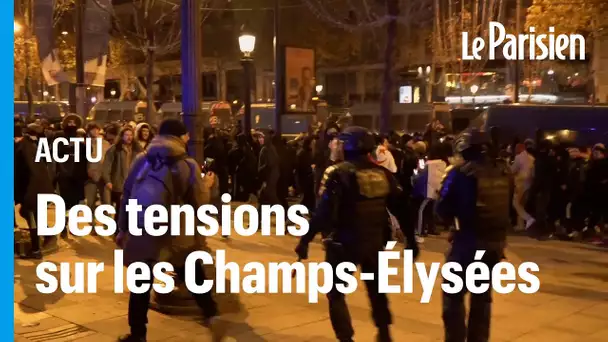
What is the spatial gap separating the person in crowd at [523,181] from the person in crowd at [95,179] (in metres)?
6.46

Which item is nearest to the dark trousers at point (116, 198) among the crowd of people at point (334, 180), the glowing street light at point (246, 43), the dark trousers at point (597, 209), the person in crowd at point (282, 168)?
the crowd of people at point (334, 180)

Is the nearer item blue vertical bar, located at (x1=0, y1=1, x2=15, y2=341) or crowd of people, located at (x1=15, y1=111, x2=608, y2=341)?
blue vertical bar, located at (x1=0, y1=1, x2=15, y2=341)

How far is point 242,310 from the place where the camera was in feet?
→ 23.9

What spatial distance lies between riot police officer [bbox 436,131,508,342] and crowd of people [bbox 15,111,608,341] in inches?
0.7

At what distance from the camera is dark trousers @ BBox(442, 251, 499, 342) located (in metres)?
5.31

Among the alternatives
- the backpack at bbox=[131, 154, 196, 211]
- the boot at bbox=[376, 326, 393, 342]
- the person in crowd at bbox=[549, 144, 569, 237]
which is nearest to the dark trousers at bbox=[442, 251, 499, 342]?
the boot at bbox=[376, 326, 393, 342]

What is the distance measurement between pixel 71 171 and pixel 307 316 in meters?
5.68

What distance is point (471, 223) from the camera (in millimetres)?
5250

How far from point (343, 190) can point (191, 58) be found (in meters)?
2.67

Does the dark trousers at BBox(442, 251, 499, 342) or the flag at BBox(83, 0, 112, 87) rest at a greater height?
the flag at BBox(83, 0, 112, 87)

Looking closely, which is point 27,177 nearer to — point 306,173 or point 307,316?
point 307,316

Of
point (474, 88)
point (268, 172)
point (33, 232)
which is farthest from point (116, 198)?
point (474, 88)

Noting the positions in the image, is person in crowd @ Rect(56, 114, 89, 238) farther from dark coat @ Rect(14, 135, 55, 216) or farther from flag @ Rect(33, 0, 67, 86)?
flag @ Rect(33, 0, 67, 86)

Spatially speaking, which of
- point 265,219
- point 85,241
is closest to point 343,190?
point 85,241
